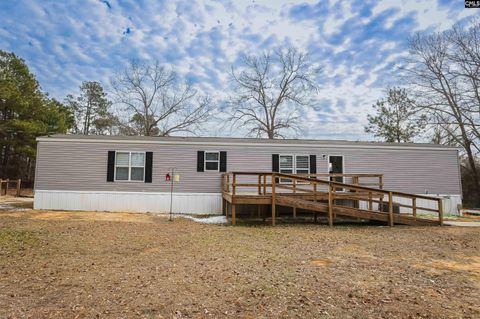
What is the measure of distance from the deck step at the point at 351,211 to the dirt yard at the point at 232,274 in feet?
5.74

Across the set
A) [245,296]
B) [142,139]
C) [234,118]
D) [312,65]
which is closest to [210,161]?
[142,139]

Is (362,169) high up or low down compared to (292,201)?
up

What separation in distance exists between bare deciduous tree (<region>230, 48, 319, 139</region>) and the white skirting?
1526 centimetres

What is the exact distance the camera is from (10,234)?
22.8 ft

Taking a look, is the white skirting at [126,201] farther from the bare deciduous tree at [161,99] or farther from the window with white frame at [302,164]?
the bare deciduous tree at [161,99]

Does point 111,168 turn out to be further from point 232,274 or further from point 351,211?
point 351,211

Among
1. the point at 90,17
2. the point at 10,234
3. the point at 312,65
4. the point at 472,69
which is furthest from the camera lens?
the point at 312,65

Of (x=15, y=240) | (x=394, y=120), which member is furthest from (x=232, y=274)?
(x=394, y=120)

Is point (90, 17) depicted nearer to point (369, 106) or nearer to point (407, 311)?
point (407, 311)

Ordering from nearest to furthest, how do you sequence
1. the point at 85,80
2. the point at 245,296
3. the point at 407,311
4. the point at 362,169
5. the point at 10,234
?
the point at 407,311, the point at 245,296, the point at 10,234, the point at 362,169, the point at 85,80

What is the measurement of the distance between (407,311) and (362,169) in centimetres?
1085

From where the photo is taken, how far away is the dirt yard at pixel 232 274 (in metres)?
3.29

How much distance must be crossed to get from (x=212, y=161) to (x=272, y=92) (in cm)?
1714

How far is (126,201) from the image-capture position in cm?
1241
